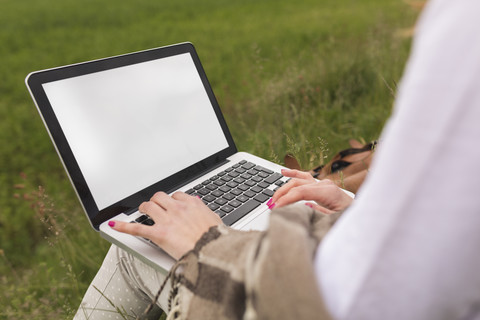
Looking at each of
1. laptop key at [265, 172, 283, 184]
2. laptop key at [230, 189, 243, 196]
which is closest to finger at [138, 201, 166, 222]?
laptop key at [230, 189, 243, 196]

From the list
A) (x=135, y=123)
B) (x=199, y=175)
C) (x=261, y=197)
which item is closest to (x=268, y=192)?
(x=261, y=197)

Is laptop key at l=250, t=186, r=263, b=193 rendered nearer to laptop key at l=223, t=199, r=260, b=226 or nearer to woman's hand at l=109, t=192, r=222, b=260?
laptop key at l=223, t=199, r=260, b=226

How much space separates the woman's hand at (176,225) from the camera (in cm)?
85

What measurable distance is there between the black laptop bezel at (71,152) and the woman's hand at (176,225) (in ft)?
0.52

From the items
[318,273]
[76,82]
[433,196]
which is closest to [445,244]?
[433,196]

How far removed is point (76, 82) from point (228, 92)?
337cm

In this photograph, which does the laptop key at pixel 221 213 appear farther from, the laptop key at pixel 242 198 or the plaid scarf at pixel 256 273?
the plaid scarf at pixel 256 273

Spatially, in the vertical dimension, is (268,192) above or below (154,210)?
below

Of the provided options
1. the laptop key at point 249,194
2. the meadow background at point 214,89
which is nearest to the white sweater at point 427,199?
the laptop key at point 249,194

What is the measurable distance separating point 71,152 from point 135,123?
236 millimetres

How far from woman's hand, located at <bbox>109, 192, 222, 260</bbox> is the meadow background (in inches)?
27.6

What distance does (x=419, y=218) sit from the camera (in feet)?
1.59

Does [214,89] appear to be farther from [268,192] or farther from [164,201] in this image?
[164,201]

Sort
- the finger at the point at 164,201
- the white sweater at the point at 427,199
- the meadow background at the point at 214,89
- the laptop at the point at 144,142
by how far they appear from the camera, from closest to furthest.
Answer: the white sweater at the point at 427,199 < the finger at the point at 164,201 < the laptop at the point at 144,142 < the meadow background at the point at 214,89
